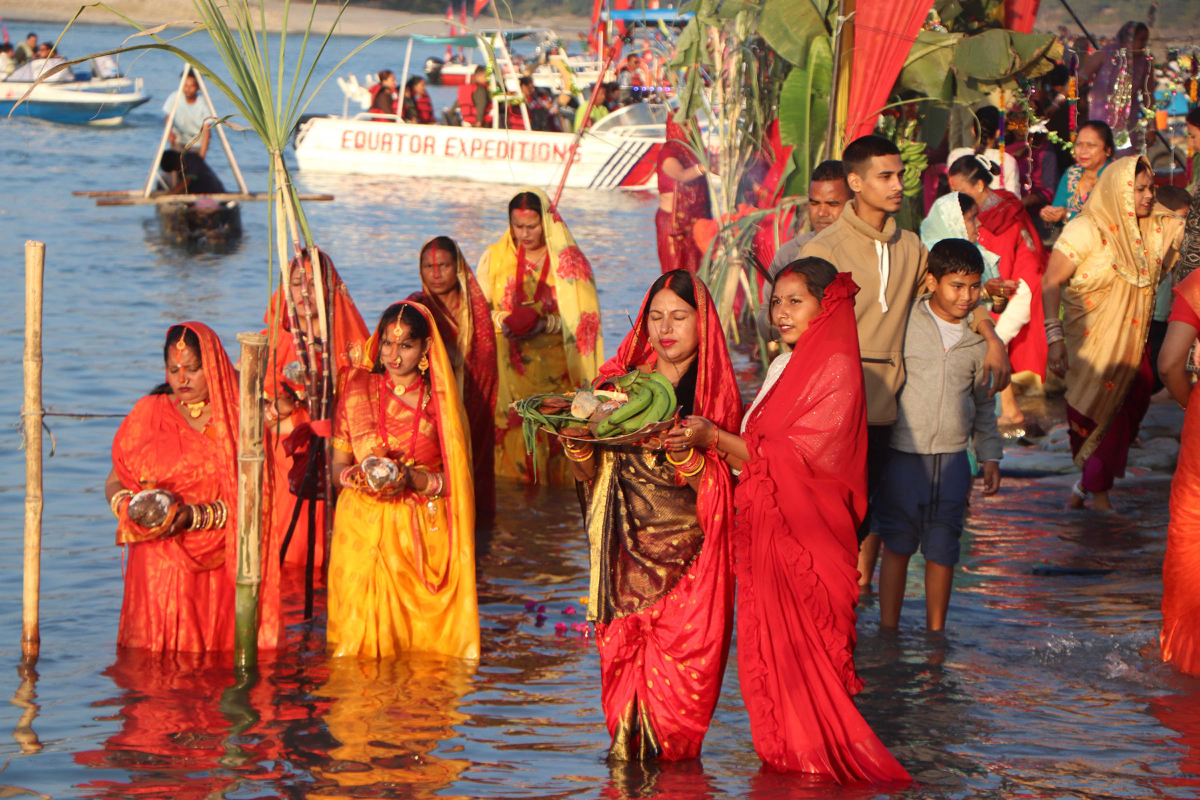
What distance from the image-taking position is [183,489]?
4.77m

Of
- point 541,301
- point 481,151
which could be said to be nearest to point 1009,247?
point 541,301

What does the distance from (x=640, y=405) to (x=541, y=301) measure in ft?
13.5

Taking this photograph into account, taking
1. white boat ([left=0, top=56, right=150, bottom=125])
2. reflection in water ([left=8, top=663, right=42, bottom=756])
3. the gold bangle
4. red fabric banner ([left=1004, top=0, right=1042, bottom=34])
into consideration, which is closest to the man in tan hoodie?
the gold bangle

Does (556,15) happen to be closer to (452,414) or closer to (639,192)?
(639,192)

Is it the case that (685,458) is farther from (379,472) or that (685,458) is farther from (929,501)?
(929,501)

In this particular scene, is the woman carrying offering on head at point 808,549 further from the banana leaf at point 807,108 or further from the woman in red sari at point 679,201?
the woman in red sari at point 679,201

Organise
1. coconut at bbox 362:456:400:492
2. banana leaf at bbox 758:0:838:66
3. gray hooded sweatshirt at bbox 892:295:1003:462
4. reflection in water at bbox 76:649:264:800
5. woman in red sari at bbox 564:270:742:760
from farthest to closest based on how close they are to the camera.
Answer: banana leaf at bbox 758:0:838:66, gray hooded sweatshirt at bbox 892:295:1003:462, coconut at bbox 362:456:400:492, reflection in water at bbox 76:649:264:800, woman in red sari at bbox 564:270:742:760

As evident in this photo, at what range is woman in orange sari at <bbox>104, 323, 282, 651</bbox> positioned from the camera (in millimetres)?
4703

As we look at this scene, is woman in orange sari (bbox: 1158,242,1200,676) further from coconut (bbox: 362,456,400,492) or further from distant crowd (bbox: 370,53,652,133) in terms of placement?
distant crowd (bbox: 370,53,652,133)

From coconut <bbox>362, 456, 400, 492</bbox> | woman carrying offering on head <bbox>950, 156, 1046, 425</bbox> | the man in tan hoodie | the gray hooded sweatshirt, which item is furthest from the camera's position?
woman carrying offering on head <bbox>950, 156, 1046, 425</bbox>

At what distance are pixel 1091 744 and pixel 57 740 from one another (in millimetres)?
3375

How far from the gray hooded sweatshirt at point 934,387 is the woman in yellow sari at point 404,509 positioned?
5.51 feet

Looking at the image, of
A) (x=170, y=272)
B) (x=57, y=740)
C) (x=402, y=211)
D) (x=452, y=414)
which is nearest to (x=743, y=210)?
(x=452, y=414)

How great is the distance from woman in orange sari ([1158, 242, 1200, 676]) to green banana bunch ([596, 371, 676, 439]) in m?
2.10
